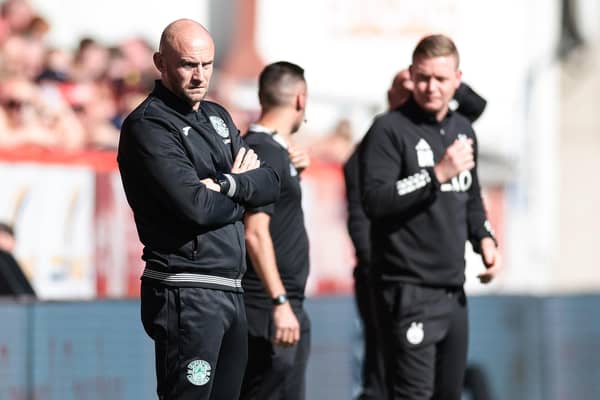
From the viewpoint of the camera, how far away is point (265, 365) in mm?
7262

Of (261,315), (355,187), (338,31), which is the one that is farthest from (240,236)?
(338,31)

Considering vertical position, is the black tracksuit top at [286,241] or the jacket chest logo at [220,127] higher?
the jacket chest logo at [220,127]

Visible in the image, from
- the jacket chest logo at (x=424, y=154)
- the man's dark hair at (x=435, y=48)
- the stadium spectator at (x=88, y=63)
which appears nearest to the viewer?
the man's dark hair at (x=435, y=48)

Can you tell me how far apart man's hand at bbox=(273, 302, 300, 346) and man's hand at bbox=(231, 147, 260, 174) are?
3.52 feet

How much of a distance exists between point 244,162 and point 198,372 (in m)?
0.89

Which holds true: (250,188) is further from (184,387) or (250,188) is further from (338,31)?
(338,31)

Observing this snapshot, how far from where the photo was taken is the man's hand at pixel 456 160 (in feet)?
22.8

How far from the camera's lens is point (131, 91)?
1287 cm

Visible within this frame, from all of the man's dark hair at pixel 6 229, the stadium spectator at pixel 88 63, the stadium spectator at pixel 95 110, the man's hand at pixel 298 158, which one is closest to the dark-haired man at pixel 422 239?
the man's hand at pixel 298 158

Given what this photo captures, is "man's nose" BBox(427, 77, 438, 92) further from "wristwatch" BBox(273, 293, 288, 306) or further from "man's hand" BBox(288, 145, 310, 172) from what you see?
"wristwatch" BBox(273, 293, 288, 306)

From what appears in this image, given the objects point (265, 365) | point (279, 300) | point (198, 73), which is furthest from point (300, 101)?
point (198, 73)

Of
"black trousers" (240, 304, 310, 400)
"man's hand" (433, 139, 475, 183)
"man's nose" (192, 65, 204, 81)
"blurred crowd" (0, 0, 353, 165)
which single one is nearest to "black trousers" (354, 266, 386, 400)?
"black trousers" (240, 304, 310, 400)

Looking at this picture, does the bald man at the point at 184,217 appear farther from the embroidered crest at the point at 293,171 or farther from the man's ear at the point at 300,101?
the man's ear at the point at 300,101

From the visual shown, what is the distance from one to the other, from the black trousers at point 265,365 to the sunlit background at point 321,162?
68.2 inches
